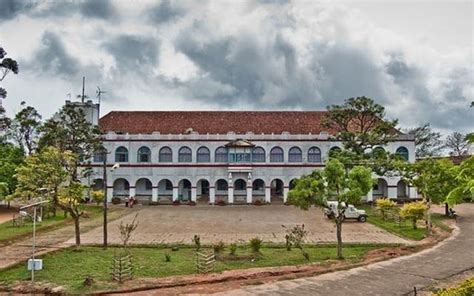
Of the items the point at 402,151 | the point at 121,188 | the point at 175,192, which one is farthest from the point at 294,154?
the point at 121,188

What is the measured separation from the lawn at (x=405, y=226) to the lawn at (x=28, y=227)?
1936 centimetres

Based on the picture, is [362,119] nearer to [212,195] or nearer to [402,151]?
[402,151]

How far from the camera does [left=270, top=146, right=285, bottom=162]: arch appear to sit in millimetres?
48125

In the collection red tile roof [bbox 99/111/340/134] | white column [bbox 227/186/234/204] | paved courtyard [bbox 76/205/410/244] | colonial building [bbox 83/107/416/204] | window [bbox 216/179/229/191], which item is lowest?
paved courtyard [bbox 76/205/410/244]

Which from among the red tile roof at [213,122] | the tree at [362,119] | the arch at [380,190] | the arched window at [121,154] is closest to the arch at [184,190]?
the red tile roof at [213,122]

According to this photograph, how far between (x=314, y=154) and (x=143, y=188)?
17773 mm

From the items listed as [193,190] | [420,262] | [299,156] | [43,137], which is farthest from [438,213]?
[43,137]

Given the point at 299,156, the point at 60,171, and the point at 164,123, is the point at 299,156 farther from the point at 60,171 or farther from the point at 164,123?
the point at 60,171

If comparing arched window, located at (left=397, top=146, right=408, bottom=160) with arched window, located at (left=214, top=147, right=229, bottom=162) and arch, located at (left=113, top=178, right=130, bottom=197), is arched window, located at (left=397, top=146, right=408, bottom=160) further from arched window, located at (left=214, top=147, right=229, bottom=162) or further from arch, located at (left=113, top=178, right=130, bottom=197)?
arch, located at (left=113, top=178, right=130, bottom=197)

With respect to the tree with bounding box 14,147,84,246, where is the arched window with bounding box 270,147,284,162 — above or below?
above

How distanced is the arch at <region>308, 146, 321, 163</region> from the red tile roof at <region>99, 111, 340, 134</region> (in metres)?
2.16

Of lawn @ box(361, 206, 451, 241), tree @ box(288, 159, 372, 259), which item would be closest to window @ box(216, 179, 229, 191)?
lawn @ box(361, 206, 451, 241)

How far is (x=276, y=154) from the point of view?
1897 inches

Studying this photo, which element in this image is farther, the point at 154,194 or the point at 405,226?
the point at 154,194
